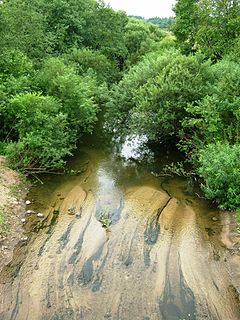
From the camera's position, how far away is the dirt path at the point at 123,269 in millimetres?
9594

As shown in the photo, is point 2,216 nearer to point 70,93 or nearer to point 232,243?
point 232,243

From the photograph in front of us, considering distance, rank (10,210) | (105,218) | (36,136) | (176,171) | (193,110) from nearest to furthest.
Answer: (10,210) → (105,218) → (36,136) → (193,110) → (176,171)

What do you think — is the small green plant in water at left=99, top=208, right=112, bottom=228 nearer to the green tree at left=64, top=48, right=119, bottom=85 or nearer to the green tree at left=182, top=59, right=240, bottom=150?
the green tree at left=182, top=59, right=240, bottom=150

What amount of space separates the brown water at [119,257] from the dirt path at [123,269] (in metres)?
0.03

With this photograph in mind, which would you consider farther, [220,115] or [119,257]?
[220,115]

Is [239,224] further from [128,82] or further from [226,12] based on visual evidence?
[226,12]

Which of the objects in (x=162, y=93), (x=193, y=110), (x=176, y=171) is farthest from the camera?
(x=162, y=93)

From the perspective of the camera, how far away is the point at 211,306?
980 centimetres

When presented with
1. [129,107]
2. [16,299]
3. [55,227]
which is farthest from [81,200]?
[129,107]

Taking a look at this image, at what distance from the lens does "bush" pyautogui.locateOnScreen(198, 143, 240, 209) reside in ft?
45.7

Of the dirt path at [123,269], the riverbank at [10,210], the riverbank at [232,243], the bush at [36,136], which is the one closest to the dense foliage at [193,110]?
the riverbank at [232,243]

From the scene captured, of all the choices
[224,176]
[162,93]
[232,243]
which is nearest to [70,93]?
[162,93]

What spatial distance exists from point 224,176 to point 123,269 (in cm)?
561

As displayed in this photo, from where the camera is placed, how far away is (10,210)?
44.9 feet
